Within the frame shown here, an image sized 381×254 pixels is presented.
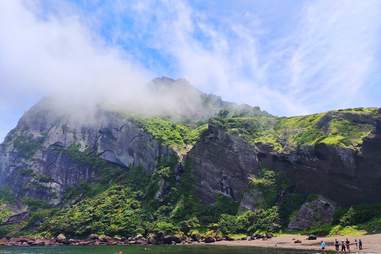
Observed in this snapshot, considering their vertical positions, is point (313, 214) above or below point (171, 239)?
above

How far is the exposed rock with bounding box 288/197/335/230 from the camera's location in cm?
16162

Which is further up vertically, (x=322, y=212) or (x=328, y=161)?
(x=328, y=161)

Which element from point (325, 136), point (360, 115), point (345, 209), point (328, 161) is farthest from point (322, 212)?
point (360, 115)

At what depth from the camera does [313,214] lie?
164 meters

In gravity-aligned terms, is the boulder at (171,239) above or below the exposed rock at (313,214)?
below

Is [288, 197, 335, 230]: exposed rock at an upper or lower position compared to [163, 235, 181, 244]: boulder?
upper

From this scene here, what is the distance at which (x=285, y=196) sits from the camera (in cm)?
18462

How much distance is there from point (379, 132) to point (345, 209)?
104 ft

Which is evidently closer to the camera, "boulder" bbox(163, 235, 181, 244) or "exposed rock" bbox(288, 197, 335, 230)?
"exposed rock" bbox(288, 197, 335, 230)

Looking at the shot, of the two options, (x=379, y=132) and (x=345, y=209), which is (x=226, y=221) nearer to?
(x=345, y=209)

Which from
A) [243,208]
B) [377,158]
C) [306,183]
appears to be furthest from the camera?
[243,208]

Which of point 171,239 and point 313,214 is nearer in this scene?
point 313,214

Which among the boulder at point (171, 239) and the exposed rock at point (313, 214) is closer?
the exposed rock at point (313, 214)

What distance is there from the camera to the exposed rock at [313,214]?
161625 mm
